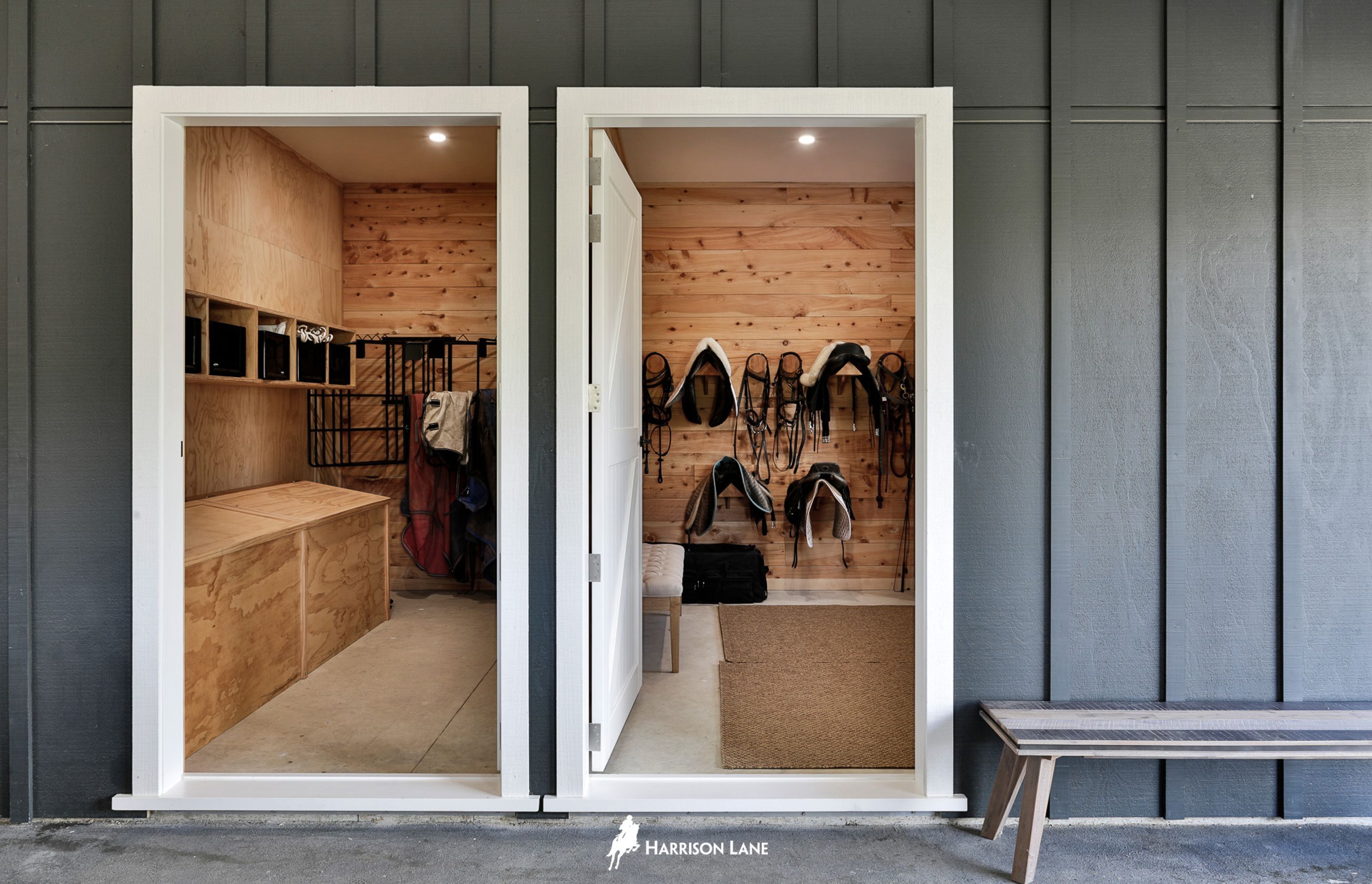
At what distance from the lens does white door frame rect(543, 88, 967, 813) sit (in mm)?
2225

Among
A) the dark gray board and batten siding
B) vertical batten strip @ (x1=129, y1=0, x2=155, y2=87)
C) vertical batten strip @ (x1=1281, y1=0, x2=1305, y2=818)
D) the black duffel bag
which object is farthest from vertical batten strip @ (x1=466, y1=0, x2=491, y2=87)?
the black duffel bag

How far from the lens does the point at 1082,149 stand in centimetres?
225

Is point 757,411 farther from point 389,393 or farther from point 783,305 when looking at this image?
point 389,393

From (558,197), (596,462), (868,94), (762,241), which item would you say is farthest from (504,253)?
(762,241)

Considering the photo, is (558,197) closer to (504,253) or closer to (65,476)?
A: (504,253)

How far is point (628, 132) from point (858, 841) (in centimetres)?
354

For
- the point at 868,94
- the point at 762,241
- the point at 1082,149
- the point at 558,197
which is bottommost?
the point at 558,197

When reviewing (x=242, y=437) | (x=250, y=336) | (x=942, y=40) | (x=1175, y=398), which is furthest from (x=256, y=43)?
(x=1175, y=398)

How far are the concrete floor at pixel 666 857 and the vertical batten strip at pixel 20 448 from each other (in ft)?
0.69

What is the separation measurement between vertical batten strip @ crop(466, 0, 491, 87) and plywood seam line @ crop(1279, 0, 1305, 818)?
7.63 ft

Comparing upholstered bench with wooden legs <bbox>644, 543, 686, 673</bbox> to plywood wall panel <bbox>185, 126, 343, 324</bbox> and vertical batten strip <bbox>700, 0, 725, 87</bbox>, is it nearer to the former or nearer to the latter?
vertical batten strip <bbox>700, 0, 725, 87</bbox>

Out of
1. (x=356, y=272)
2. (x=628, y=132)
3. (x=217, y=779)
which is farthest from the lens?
(x=356, y=272)

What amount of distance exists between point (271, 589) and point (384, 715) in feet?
2.38

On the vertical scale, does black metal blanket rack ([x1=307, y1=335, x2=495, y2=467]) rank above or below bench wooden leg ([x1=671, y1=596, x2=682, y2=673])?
above
